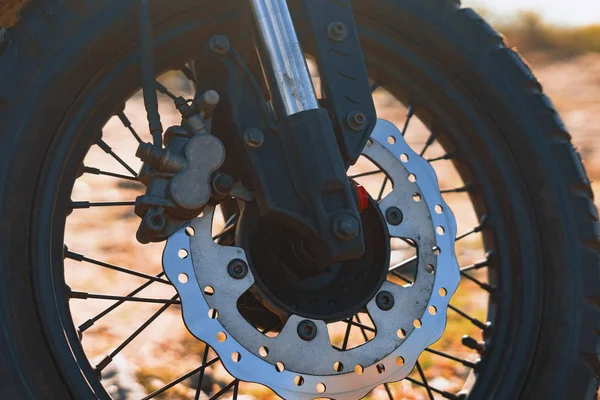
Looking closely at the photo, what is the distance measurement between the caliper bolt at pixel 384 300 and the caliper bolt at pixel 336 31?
516 millimetres

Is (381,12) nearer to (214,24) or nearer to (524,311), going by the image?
(214,24)

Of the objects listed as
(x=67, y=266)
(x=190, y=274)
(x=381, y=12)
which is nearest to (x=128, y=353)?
(x=67, y=266)

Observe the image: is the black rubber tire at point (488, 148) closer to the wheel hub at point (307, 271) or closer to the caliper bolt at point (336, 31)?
the caliper bolt at point (336, 31)

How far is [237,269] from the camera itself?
1.52m

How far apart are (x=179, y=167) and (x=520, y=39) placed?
23.4 ft

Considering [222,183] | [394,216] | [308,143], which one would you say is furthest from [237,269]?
[394,216]

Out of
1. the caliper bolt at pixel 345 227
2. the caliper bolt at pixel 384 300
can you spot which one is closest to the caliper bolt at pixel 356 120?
the caliper bolt at pixel 345 227

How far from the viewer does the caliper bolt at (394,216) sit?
1.71 meters

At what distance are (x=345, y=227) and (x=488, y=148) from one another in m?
0.52

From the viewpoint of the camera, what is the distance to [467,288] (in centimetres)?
331

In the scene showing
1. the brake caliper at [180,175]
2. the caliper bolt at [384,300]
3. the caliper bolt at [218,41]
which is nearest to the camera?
the brake caliper at [180,175]

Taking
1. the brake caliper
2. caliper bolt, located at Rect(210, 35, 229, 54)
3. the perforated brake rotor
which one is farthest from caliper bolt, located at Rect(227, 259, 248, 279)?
caliper bolt, located at Rect(210, 35, 229, 54)

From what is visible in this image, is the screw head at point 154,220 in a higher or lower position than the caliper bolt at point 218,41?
lower

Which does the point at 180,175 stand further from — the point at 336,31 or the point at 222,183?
the point at 336,31
